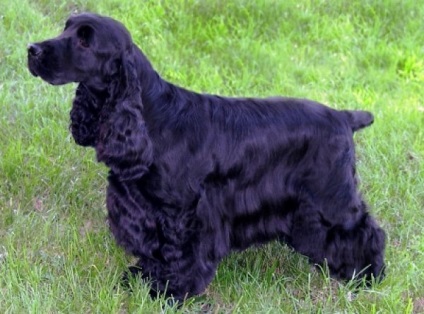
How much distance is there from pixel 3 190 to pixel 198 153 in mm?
1518

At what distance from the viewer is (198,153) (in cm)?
311

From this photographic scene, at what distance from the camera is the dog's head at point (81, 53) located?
288 cm

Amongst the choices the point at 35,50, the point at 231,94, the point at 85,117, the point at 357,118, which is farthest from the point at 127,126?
the point at 231,94

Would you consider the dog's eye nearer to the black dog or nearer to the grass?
the black dog

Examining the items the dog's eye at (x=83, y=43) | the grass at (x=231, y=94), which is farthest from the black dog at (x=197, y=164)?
the grass at (x=231, y=94)

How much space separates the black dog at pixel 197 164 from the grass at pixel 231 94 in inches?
8.9

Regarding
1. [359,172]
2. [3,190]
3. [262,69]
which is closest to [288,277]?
[359,172]

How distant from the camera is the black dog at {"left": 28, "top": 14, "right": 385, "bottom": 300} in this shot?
2932mm

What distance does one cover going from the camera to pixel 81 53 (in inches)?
114

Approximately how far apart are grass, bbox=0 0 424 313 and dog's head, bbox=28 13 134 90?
3.35 feet

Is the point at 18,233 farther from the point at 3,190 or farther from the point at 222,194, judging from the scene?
the point at 222,194

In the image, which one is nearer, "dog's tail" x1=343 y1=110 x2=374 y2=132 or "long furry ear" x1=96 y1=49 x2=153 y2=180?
"long furry ear" x1=96 y1=49 x2=153 y2=180

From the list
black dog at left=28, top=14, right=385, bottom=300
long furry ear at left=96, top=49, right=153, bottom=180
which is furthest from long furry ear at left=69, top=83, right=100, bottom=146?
long furry ear at left=96, top=49, right=153, bottom=180

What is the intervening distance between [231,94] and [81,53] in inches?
108
